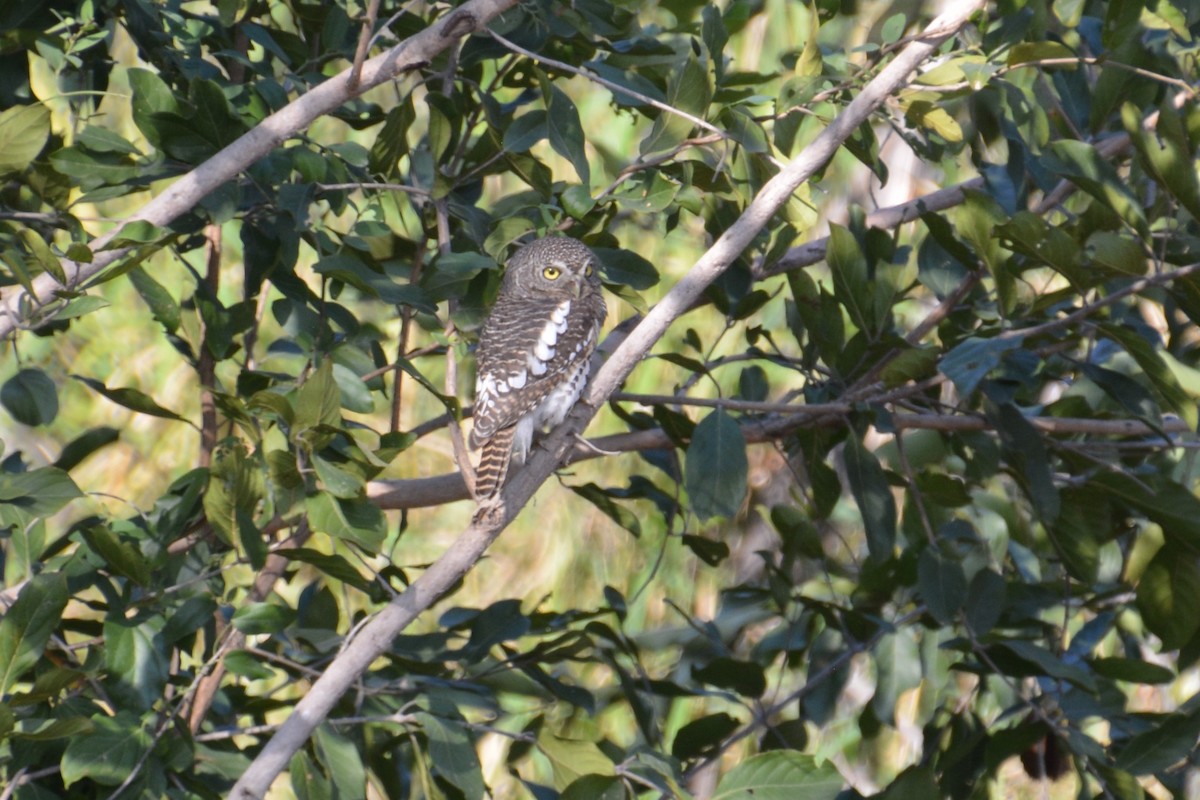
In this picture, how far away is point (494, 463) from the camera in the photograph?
3.10 m

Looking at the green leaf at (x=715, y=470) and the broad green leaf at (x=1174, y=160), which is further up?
the broad green leaf at (x=1174, y=160)

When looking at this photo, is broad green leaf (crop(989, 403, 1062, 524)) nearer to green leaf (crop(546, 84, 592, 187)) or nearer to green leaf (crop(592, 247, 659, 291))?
green leaf (crop(592, 247, 659, 291))

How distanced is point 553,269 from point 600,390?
1353mm

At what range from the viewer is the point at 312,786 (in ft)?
7.86

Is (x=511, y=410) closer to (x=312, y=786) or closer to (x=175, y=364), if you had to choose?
(x=312, y=786)

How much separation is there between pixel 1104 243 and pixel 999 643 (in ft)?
3.00

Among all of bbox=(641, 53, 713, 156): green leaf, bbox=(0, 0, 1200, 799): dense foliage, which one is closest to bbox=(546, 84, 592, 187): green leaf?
bbox=(0, 0, 1200, 799): dense foliage

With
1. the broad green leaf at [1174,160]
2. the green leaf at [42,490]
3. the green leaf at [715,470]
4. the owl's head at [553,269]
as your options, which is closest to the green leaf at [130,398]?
the green leaf at [42,490]

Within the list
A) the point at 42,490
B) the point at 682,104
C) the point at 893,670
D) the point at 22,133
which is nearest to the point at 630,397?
the point at 682,104

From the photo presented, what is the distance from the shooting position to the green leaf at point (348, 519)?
2268 millimetres

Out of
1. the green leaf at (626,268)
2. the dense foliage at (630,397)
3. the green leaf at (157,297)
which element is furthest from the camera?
the green leaf at (626,268)

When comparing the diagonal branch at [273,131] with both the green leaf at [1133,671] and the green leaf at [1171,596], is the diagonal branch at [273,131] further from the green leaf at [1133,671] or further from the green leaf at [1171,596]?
the green leaf at [1133,671]

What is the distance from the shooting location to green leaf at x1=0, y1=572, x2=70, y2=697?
2.17 meters

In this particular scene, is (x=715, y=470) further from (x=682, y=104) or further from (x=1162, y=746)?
(x=1162, y=746)
